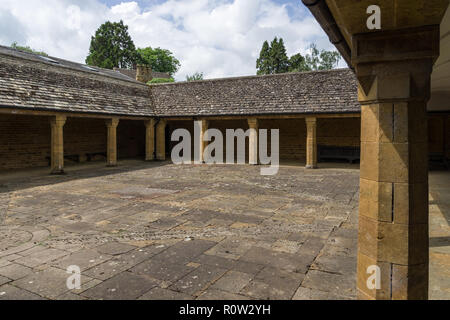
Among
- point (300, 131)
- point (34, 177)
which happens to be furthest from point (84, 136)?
point (300, 131)

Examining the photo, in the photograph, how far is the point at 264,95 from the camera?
17.8m

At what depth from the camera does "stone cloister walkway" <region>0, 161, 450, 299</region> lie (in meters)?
3.68

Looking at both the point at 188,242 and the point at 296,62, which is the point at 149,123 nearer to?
the point at 188,242

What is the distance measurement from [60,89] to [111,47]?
35.4 m

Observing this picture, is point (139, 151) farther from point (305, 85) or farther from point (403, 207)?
point (403, 207)

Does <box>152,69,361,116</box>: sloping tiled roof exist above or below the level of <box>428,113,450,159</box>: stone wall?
above

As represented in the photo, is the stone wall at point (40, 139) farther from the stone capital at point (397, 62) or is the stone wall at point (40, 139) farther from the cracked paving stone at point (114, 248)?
the stone capital at point (397, 62)

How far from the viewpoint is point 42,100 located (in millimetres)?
12781

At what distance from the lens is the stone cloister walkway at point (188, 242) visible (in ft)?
12.1

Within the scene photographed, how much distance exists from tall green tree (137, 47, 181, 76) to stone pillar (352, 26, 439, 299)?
53779mm

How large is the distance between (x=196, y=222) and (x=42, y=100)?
10054 mm

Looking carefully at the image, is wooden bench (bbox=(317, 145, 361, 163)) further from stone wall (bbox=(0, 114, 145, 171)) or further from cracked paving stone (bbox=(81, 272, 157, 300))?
cracked paving stone (bbox=(81, 272, 157, 300))

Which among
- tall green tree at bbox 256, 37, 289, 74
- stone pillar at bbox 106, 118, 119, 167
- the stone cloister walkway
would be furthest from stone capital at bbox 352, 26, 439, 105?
tall green tree at bbox 256, 37, 289, 74

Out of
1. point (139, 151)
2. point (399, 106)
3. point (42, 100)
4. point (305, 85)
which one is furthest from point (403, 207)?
point (139, 151)
